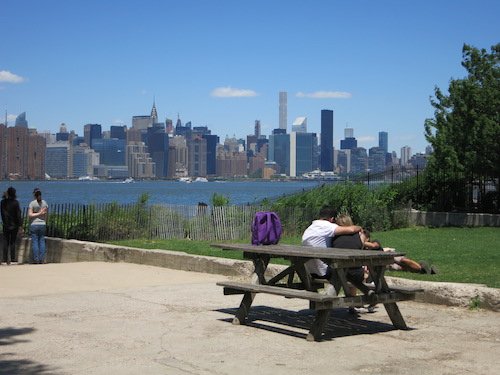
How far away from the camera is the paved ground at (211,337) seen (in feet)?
20.5

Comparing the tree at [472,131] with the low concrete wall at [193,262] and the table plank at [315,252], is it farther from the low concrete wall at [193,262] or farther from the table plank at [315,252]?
the table plank at [315,252]

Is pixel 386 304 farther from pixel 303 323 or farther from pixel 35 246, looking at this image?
pixel 35 246

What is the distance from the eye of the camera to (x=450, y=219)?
79.4 feet

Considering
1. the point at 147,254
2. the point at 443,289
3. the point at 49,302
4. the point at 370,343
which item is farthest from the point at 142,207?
the point at 370,343

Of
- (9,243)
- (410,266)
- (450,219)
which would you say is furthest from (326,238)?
(450,219)

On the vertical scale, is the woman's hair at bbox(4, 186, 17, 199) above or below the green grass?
above

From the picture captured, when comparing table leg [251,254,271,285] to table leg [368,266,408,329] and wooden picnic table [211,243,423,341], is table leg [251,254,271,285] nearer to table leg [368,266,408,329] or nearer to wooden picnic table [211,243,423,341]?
wooden picnic table [211,243,423,341]

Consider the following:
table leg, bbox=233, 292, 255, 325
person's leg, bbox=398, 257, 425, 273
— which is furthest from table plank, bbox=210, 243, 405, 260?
person's leg, bbox=398, 257, 425, 273

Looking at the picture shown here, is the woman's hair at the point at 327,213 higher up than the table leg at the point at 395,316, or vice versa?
the woman's hair at the point at 327,213

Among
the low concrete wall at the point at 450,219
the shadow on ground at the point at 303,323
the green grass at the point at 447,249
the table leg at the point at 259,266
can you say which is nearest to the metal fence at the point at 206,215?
the low concrete wall at the point at 450,219

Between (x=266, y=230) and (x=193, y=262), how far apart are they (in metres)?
4.93

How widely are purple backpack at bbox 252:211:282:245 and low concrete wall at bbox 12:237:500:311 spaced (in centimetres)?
238

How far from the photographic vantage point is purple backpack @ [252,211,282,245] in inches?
336

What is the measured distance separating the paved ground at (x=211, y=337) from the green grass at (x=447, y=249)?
66.6 inches
